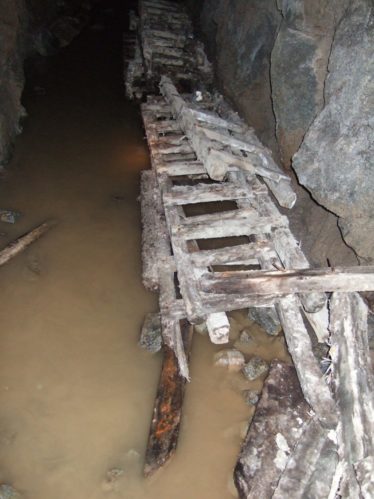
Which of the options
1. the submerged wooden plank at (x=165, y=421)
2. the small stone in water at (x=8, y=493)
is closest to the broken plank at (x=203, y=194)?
the submerged wooden plank at (x=165, y=421)

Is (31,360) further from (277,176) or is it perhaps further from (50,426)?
(277,176)

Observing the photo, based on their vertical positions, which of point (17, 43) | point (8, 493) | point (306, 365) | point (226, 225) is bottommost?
point (8, 493)

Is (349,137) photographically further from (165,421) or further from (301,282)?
(165,421)

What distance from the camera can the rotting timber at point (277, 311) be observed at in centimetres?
209

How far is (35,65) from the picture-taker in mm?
7488

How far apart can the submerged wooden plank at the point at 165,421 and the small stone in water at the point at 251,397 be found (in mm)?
574

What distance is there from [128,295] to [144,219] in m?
0.90

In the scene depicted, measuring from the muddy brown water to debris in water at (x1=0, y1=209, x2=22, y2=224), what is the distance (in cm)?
8

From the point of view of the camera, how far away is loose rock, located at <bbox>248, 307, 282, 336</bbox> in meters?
3.19

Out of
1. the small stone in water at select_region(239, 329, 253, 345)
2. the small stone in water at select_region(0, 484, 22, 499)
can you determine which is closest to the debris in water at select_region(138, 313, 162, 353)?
the small stone in water at select_region(239, 329, 253, 345)

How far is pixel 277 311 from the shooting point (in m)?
2.71

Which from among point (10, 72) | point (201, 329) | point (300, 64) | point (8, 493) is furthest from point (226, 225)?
point (10, 72)

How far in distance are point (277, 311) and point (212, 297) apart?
21.3 inches

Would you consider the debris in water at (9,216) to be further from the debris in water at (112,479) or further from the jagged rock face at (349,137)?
the jagged rock face at (349,137)
